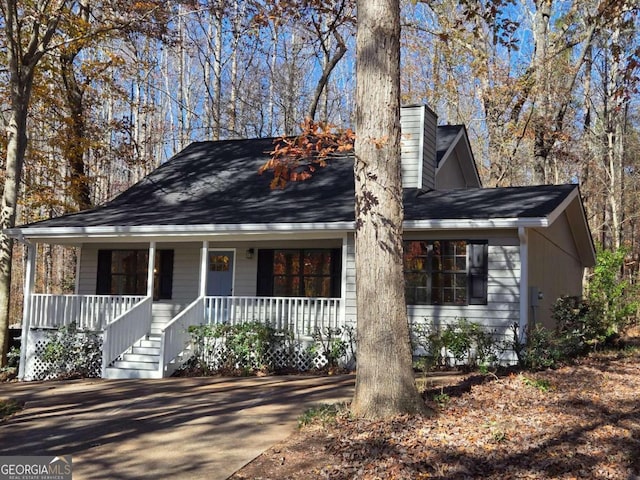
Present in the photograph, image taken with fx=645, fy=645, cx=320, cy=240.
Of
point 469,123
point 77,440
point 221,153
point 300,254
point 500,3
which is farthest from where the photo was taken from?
point 469,123

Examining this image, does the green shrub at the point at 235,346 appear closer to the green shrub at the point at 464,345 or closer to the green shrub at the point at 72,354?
the green shrub at the point at 72,354

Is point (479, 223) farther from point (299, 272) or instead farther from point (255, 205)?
point (255, 205)

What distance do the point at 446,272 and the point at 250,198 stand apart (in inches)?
199

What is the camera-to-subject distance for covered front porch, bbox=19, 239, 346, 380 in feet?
40.9

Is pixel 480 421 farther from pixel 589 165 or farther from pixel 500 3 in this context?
pixel 589 165

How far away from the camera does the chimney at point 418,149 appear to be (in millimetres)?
14219

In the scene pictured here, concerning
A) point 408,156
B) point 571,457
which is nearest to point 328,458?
point 571,457

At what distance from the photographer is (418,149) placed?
1426 centimetres

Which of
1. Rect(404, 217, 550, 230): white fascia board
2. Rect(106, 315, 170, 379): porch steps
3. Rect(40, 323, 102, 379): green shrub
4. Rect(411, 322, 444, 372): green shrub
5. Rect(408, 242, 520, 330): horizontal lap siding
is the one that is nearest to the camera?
Rect(404, 217, 550, 230): white fascia board

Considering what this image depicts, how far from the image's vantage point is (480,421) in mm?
6562

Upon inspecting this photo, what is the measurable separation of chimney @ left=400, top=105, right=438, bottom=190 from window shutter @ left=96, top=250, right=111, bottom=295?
7213 millimetres

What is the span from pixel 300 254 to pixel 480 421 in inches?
310

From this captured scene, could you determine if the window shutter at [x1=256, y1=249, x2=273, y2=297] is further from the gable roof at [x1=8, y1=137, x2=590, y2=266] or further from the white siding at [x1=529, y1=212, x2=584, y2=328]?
the white siding at [x1=529, y1=212, x2=584, y2=328]

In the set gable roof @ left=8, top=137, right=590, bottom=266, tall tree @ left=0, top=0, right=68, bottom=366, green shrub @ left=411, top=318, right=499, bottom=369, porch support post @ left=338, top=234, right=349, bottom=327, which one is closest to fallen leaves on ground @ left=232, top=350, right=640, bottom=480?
green shrub @ left=411, top=318, right=499, bottom=369
